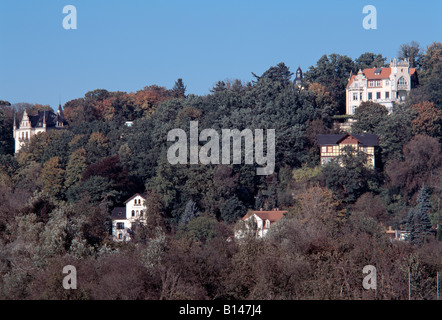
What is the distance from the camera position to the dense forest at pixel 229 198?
936 inches

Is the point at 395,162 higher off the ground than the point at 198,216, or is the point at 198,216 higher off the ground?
the point at 395,162

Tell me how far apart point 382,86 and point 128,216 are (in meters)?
23.4

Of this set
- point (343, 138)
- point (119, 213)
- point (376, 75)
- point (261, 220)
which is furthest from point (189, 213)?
point (376, 75)

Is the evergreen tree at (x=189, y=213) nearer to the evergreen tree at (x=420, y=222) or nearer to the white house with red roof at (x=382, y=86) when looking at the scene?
the evergreen tree at (x=420, y=222)

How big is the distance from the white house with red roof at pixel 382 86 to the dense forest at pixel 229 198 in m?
1.50

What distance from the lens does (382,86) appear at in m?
57.4

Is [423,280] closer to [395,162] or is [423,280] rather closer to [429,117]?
[395,162]

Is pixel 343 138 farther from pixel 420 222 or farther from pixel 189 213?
pixel 189 213

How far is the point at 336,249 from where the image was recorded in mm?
26266

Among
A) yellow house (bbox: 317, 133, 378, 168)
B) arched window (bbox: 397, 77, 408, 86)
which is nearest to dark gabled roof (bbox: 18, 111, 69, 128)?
yellow house (bbox: 317, 133, 378, 168)

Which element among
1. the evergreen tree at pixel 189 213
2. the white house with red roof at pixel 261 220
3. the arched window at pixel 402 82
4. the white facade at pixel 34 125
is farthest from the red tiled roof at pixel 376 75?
the white facade at pixel 34 125

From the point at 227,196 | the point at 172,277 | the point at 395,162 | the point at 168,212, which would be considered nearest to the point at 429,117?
the point at 395,162

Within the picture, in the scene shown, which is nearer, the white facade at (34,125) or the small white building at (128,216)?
the small white building at (128,216)
